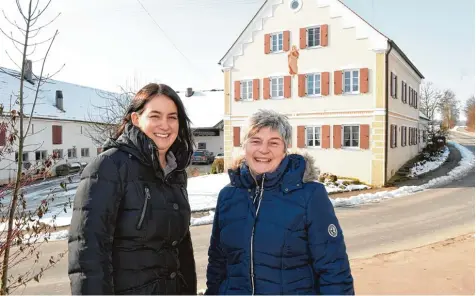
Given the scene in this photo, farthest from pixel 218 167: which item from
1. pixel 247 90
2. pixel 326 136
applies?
pixel 326 136

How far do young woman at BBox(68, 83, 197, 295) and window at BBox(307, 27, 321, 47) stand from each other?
18.8m

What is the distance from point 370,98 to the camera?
18.6 metres

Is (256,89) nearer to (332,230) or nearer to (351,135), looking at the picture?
(351,135)

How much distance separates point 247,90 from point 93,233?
20627 millimetres

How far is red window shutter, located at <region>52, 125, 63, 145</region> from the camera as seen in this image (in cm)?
2869

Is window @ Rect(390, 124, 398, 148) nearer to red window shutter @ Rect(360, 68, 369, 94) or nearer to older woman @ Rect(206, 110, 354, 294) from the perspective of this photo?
red window shutter @ Rect(360, 68, 369, 94)

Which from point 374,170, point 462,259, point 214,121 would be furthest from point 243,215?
point 214,121

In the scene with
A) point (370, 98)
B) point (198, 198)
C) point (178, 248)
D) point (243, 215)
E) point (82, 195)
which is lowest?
point (198, 198)

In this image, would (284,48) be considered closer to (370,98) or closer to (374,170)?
(370,98)

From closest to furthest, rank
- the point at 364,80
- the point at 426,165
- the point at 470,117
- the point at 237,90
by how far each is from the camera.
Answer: the point at 470,117, the point at 364,80, the point at 237,90, the point at 426,165

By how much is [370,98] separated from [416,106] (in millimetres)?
12284

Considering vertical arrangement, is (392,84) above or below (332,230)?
above

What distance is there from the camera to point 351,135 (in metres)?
19.2

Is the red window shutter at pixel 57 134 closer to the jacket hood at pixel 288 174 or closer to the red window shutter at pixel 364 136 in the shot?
the red window shutter at pixel 364 136
